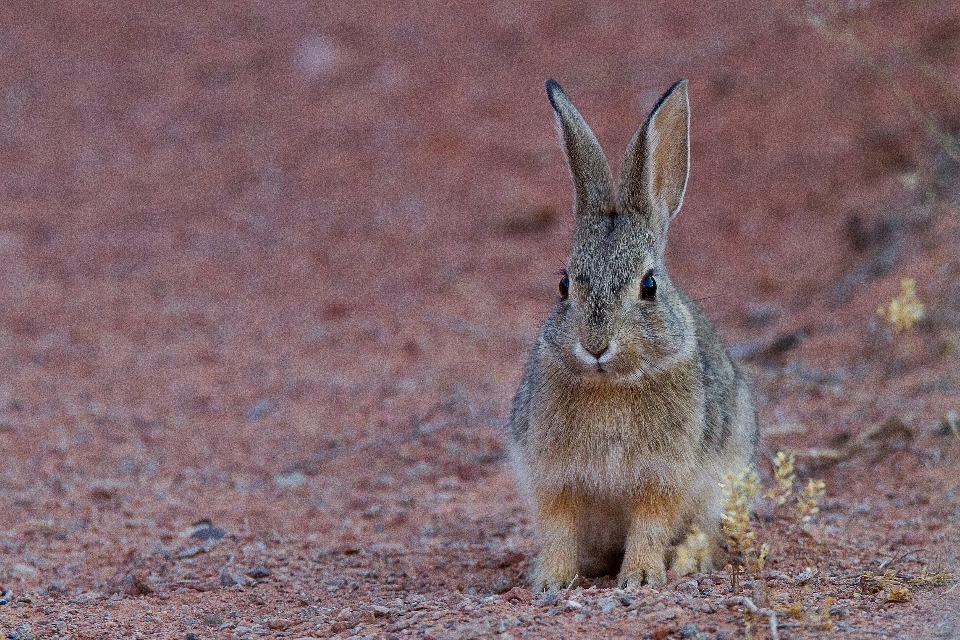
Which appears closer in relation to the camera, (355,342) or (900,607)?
(900,607)

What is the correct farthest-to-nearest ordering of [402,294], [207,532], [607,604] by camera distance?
[402,294], [207,532], [607,604]

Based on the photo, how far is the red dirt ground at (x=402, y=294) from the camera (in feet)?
17.5

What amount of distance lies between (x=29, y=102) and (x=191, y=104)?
193 centimetres

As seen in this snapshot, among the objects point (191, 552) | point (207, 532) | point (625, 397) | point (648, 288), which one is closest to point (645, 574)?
point (625, 397)

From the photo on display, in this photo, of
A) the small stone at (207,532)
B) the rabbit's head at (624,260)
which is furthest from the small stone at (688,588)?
the small stone at (207,532)

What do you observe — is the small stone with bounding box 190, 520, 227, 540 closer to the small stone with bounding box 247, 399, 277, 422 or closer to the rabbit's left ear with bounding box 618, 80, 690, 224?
the small stone with bounding box 247, 399, 277, 422

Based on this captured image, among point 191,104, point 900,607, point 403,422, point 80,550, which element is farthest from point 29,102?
point 900,607

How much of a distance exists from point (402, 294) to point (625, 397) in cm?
533

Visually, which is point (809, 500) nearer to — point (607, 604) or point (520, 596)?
point (607, 604)

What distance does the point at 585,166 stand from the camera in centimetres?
532

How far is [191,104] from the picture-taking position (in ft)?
44.0

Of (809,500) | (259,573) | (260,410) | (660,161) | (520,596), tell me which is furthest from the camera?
(260,410)

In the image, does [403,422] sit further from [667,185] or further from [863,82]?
[863,82]

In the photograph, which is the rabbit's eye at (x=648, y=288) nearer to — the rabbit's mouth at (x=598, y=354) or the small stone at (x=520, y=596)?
the rabbit's mouth at (x=598, y=354)
